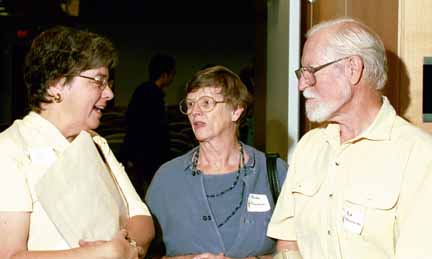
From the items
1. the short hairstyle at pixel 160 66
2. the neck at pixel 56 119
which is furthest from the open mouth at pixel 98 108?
the short hairstyle at pixel 160 66

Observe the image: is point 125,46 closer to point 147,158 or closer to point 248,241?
point 147,158

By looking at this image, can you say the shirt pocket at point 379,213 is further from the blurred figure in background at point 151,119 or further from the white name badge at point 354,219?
the blurred figure in background at point 151,119

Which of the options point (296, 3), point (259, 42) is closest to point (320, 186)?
point (296, 3)

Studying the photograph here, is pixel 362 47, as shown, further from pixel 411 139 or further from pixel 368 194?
pixel 368 194

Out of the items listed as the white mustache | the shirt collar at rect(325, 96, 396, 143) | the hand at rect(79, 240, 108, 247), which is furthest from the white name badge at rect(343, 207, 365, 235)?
the hand at rect(79, 240, 108, 247)

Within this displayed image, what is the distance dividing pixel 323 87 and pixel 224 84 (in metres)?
0.76

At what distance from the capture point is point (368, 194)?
218cm

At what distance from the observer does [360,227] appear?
218cm

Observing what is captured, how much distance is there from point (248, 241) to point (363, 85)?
86cm

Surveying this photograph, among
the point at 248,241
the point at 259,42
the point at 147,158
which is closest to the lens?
the point at 248,241

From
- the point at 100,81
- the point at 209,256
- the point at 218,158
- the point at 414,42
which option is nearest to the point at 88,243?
the point at 100,81

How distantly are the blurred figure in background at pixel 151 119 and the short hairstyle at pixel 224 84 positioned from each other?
2286 mm

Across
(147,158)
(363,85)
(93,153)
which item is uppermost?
(363,85)

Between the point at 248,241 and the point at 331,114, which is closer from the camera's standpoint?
the point at 331,114
